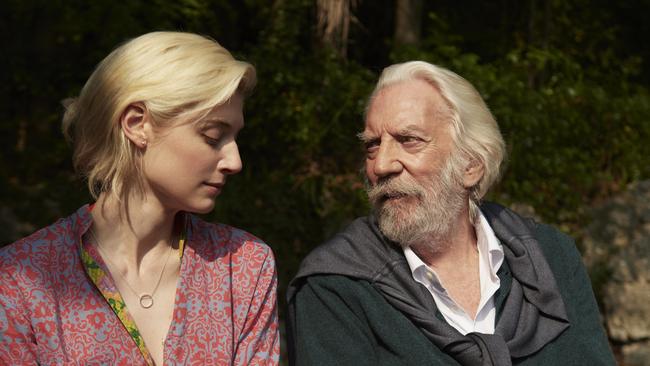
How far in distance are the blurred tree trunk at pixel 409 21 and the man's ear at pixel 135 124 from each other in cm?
545

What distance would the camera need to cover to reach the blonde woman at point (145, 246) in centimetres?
283

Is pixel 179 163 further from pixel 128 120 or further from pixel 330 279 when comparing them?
pixel 330 279

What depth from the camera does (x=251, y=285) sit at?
314 cm

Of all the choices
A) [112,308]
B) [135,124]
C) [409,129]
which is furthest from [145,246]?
[409,129]

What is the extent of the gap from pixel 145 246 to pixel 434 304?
975 millimetres

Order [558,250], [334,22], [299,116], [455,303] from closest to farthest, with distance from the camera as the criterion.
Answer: [455,303]
[558,250]
[299,116]
[334,22]

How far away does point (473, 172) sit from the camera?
3.49m

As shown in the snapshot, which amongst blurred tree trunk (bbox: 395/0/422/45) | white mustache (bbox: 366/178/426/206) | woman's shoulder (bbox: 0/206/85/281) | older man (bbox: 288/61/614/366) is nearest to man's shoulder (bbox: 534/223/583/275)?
older man (bbox: 288/61/614/366)

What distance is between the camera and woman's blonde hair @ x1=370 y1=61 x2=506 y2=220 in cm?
342

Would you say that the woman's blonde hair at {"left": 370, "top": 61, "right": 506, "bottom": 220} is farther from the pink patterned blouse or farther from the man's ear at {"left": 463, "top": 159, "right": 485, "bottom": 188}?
the pink patterned blouse

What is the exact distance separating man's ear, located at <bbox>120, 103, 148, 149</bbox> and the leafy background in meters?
2.96

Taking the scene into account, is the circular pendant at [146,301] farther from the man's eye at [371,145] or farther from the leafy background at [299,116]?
the leafy background at [299,116]

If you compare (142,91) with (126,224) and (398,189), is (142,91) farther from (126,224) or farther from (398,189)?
(398,189)

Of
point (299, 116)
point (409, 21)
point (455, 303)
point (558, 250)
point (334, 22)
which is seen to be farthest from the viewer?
point (409, 21)
